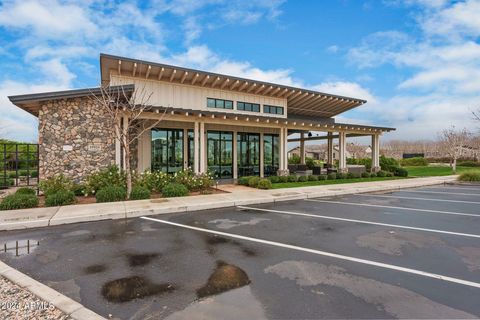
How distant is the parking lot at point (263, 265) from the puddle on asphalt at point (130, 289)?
0.05 ft

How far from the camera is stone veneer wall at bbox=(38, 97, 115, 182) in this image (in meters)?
11.6

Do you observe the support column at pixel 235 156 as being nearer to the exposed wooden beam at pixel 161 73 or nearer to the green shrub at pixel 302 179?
the green shrub at pixel 302 179

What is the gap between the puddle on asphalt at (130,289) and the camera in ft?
11.9

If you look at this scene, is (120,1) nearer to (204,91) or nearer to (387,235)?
(204,91)

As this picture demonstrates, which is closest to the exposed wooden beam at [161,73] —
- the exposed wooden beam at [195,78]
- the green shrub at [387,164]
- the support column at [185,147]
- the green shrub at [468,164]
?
the exposed wooden beam at [195,78]

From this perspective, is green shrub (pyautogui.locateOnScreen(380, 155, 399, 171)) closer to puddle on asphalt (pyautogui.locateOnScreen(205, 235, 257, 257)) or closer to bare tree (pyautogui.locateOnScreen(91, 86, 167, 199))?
bare tree (pyautogui.locateOnScreen(91, 86, 167, 199))

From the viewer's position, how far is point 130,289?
3.82 m

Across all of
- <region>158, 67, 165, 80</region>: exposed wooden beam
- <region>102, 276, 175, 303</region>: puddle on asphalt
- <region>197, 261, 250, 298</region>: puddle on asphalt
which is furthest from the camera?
<region>158, 67, 165, 80</region>: exposed wooden beam

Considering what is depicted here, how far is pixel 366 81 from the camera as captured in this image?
3033cm

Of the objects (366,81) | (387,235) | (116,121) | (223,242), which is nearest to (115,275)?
(223,242)

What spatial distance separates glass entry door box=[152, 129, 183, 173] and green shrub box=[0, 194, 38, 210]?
23.9 ft

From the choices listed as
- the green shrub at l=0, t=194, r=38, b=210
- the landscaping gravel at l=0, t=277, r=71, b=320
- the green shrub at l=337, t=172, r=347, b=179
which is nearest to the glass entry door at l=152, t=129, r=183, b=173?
the green shrub at l=0, t=194, r=38, b=210

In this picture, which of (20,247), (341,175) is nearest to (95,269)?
(20,247)

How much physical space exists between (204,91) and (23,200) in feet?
37.6
